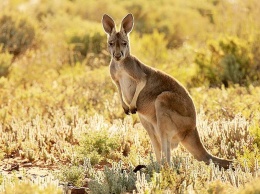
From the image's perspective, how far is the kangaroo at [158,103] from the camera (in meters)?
6.34

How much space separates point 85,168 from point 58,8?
1905 centimetres

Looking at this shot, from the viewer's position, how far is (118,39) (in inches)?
262

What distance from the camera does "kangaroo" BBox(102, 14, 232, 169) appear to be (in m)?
6.34

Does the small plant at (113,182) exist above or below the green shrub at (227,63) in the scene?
below

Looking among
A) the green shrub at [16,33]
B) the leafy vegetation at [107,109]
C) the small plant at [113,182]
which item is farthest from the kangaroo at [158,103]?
the green shrub at [16,33]

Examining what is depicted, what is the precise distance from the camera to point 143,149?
25.3 ft

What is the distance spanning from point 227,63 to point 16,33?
549 cm

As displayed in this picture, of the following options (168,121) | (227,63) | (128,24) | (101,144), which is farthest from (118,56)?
(227,63)

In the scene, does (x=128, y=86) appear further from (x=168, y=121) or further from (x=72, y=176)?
(x=72, y=176)

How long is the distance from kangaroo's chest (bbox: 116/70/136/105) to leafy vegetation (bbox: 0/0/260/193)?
0.65 m

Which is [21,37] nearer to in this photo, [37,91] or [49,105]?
[37,91]

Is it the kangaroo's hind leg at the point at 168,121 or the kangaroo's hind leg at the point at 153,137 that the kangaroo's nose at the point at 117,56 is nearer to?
the kangaroo's hind leg at the point at 168,121

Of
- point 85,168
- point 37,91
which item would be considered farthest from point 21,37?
point 85,168

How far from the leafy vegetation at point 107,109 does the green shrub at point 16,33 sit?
24mm
